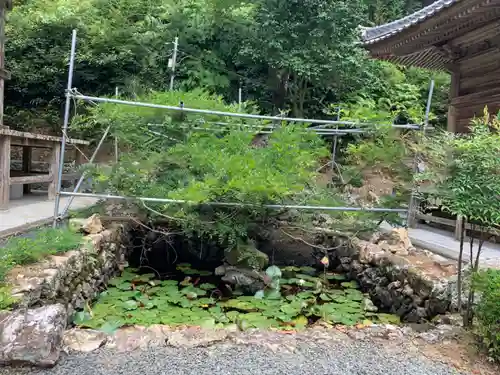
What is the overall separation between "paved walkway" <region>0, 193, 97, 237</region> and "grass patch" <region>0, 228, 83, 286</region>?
143 centimetres

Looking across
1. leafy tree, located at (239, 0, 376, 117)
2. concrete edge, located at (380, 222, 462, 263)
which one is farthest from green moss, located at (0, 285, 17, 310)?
leafy tree, located at (239, 0, 376, 117)

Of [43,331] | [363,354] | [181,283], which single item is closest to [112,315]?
[181,283]

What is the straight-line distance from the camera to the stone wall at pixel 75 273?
9.08ft

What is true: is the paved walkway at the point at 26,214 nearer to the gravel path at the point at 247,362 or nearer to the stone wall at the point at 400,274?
the gravel path at the point at 247,362

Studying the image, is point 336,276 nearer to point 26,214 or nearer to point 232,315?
point 232,315

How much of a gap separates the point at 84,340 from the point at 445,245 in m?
4.95

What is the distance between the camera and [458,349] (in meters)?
2.57

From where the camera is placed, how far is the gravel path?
84.2 inches

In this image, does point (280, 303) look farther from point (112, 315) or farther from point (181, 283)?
point (112, 315)

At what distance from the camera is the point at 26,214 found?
6250mm

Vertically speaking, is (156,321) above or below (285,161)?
below

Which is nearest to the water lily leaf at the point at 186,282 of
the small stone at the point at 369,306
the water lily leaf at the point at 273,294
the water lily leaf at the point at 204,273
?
the water lily leaf at the point at 204,273

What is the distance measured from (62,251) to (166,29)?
9.25 metres

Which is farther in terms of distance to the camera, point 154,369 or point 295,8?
point 295,8
